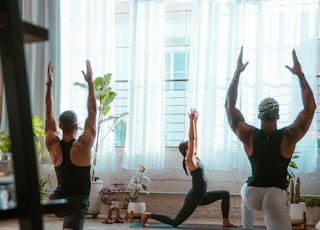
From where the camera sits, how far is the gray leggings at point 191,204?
5176 mm

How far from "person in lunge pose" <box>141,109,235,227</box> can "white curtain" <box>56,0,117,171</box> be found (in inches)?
61.7

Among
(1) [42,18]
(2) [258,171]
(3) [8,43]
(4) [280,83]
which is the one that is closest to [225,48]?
(4) [280,83]

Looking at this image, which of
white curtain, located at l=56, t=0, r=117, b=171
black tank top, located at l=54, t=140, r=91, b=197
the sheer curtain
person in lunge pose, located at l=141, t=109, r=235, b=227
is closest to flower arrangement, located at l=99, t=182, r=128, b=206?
person in lunge pose, located at l=141, t=109, r=235, b=227

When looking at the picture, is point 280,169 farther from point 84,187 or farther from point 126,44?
point 126,44

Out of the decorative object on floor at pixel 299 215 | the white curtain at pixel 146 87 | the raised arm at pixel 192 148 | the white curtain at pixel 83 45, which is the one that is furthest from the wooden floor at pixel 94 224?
the white curtain at pixel 83 45

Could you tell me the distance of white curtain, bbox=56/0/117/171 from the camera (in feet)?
20.8

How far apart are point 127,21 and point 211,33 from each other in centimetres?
118

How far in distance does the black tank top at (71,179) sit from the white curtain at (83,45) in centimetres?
302

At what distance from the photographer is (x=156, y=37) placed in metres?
6.24

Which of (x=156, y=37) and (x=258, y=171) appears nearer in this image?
(x=258, y=171)

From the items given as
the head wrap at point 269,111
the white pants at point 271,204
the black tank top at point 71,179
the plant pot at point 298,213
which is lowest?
the plant pot at point 298,213

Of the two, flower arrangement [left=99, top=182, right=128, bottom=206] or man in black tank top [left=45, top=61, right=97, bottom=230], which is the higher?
man in black tank top [left=45, top=61, right=97, bottom=230]

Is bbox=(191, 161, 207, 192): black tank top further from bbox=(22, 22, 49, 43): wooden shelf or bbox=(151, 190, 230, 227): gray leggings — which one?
bbox=(22, 22, 49, 43): wooden shelf

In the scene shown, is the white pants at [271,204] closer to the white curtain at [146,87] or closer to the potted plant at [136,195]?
the potted plant at [136,195]
